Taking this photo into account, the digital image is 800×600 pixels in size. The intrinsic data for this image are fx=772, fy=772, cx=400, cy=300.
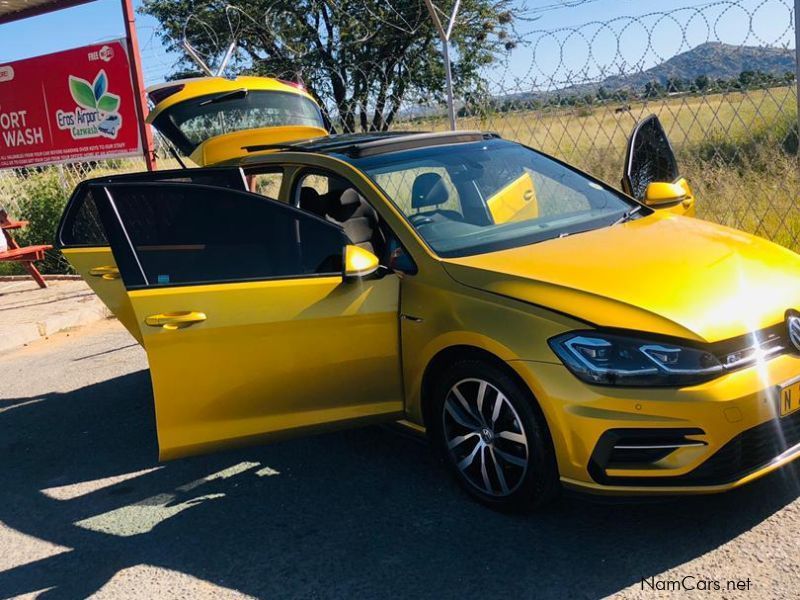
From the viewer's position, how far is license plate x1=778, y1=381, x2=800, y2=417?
289 centimetres

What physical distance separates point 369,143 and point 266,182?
1.61 meters

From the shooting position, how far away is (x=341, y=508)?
3.65 meters

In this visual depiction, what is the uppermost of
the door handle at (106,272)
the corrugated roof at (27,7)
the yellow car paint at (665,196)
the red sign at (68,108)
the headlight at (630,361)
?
the corrugated roof at (27,7)

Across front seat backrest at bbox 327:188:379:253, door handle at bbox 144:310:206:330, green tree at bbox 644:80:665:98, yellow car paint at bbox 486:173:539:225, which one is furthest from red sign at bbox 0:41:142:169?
door handle at bbox 144:310:206:330

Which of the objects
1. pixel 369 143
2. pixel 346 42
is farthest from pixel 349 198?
pixel 346 42

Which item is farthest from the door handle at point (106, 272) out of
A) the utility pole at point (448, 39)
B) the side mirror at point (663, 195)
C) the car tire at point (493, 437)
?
the utility pole at point (448, 39)

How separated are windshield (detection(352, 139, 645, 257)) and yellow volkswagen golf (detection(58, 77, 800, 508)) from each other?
0.05 ft

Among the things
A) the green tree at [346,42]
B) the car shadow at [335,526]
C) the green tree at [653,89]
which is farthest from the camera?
the green tree at [346,42]

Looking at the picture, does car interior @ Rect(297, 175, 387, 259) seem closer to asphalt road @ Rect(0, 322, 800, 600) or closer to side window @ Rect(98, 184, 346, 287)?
side window @ Rect(98, 184, 346, 287)

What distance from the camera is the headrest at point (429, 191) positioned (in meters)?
4.04

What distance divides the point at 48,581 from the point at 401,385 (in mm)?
1750

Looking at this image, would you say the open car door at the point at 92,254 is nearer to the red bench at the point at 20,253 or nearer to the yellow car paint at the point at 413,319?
the yellow car paint at the point at 413,319

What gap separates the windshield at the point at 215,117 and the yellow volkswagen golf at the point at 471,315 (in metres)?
1.54

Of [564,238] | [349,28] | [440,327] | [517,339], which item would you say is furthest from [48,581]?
[349,28]
